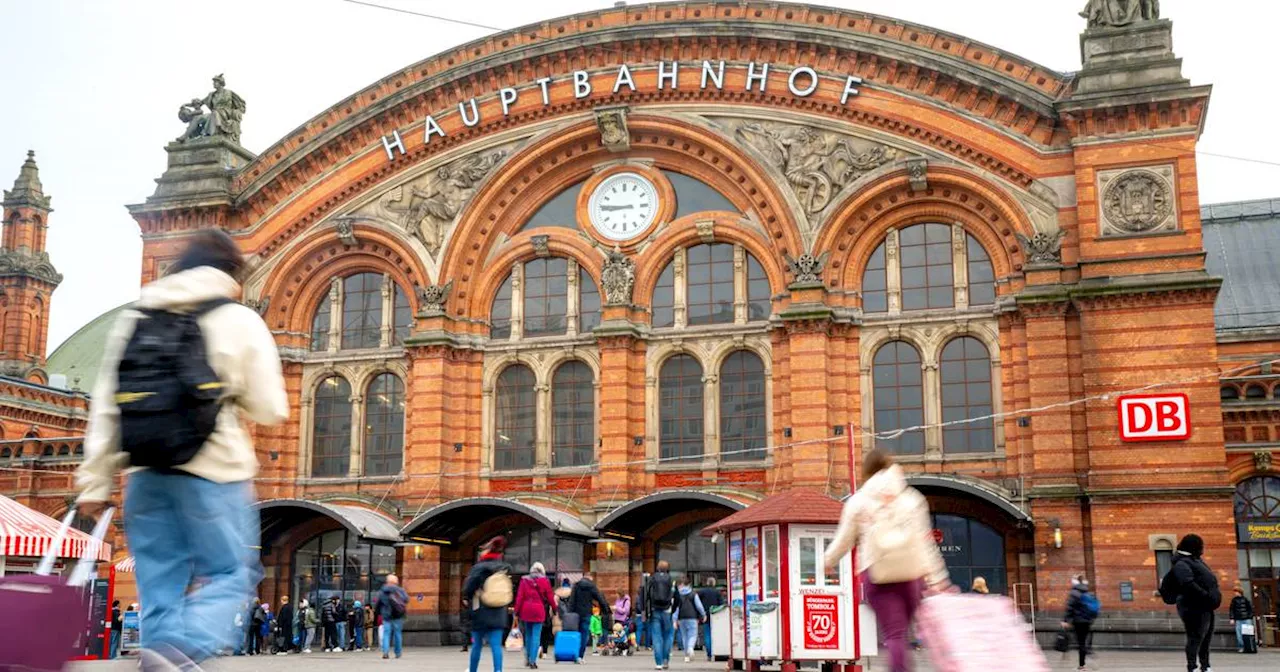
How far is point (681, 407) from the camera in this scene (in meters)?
34.3

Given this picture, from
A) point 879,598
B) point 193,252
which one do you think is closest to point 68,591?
point 193,252

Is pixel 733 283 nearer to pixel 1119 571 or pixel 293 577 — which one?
pixel 1119 571

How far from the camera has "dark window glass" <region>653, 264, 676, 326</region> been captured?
34688mm

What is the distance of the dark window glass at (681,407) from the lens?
3409 centimetres

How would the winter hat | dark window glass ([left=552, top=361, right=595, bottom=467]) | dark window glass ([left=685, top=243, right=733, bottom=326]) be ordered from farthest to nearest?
dark window glass ([left=552, top=361, right=595, bottom=467]) → dark window glass ([left=685, top=243, right=733, bottom=326]) → the winter hat

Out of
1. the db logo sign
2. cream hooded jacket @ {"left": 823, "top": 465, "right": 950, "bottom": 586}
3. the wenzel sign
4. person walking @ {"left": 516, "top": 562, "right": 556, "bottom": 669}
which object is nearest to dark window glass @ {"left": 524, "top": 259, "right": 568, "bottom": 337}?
the wenzel sign

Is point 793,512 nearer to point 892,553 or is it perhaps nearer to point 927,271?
point 892,553

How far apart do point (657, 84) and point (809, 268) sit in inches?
267

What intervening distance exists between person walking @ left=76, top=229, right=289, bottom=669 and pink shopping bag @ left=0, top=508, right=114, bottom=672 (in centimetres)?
56

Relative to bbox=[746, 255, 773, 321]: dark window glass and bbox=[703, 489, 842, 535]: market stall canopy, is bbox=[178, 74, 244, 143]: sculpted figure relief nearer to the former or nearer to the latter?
bbox=[746, 255, 773, 321]: dark window glass

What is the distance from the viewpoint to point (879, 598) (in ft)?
29.6

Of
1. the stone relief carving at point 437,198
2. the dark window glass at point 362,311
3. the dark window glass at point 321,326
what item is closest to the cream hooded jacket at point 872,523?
the stone relief carving at point 437,198

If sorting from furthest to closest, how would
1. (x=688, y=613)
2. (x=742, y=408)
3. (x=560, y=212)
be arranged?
(x=560, y=212) → (x=742, y=408) → (x=688, y=613)

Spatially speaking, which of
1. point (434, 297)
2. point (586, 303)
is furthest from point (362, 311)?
point (586, 303)
